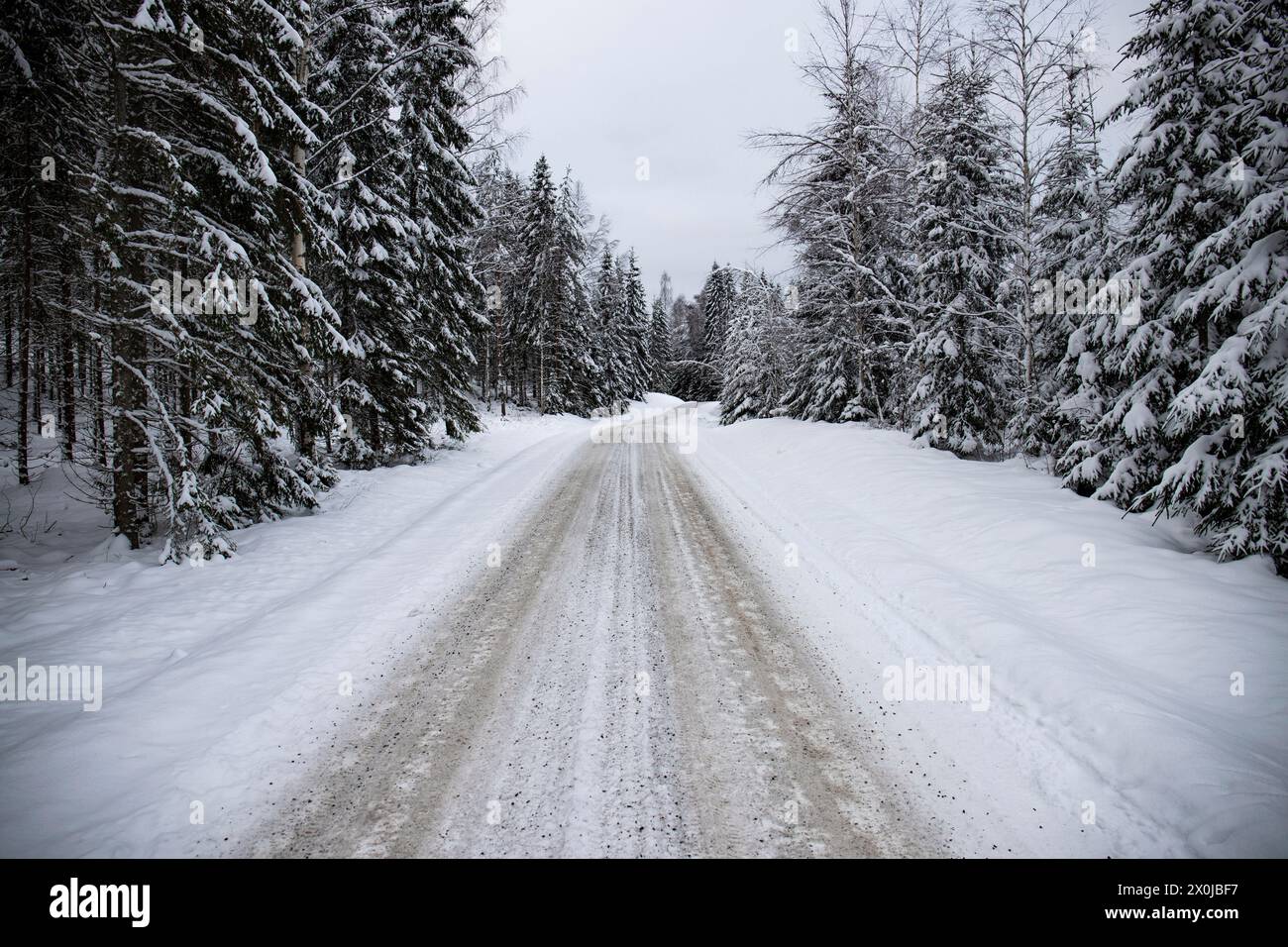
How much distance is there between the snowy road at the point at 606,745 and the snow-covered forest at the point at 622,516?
32mm

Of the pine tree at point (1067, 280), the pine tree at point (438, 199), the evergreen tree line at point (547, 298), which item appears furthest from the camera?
the evergreen tree line at point (547, 298)

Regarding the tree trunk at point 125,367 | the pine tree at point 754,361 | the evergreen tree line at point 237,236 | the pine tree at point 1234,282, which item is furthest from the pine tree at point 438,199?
the pine tree at point 754,361

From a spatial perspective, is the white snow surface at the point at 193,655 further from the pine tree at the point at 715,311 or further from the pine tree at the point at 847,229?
the pine tree at the point at 715,311

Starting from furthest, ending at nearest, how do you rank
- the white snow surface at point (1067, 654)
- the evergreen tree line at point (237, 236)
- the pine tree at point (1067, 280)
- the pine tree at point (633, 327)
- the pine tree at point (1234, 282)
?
1. the pine tree at point (633, 327)
2. the pine tree at point (1067, 280)
3. the evergreen tree line at point (237, 236)
4. the pine tree at point (1234, 282)
5. the white snow surface at point (1067, 654)

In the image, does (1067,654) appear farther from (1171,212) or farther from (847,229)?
(847,229)

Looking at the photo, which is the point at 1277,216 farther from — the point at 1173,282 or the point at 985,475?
the point at 985,475

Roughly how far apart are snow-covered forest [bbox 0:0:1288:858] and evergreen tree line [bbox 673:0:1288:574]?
0.25 ft

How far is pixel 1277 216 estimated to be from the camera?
5.80m

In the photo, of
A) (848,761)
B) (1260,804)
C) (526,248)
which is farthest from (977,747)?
(526,248)

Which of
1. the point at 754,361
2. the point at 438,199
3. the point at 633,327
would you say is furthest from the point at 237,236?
the point at 633,327

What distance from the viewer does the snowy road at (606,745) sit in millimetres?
2842

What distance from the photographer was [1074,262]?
1114 cm

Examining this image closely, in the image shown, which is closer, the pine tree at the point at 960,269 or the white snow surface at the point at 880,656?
the white snow surface at the point at 880,656
